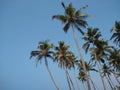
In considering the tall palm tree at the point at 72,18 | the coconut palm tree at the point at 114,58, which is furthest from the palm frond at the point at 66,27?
the coconut palm tree at the point at 114,58

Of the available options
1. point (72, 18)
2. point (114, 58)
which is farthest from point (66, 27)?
point (114, 58)

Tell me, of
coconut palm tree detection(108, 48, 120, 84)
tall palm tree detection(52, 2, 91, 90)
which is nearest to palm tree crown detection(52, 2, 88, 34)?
tall palm tree detection(52, 2, 91, 90)

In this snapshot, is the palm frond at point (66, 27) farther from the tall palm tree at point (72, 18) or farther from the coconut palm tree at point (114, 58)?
the coconut palm tree at point (114, 58)

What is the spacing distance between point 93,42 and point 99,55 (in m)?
5.40

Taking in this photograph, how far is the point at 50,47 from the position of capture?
139 feet

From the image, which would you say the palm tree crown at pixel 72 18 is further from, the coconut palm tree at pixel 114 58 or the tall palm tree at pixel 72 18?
the coconut palm tree at pixel 114 58

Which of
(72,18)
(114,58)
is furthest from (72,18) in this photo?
(114,58)

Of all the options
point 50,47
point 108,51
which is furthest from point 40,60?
point 108,51

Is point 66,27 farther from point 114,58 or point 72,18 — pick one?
point 114,58

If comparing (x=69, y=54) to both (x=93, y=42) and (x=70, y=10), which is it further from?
(x=70, y=10)

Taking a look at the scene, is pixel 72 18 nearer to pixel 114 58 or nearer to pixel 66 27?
pixel 66 27

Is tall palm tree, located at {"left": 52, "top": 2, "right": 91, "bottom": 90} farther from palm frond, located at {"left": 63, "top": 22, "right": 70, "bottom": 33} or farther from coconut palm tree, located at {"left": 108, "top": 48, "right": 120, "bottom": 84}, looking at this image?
coconut palm tree, located at {"left": 108, "top": 48, "right": 120, "bottom": 84}

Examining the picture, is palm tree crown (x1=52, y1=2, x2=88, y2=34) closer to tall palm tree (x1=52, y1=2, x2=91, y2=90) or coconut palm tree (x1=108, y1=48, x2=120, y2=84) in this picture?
tall palm tree (x1=52, y1=2, x2=91, y2=90)

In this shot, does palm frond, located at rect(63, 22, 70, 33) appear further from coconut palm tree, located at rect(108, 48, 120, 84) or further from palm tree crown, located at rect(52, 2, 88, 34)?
coconut palm tree, located at rect(108, 48, 120, 84)
